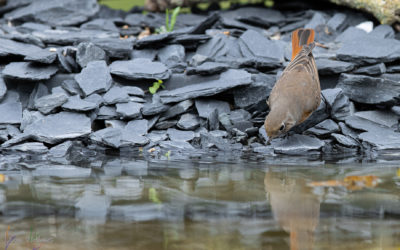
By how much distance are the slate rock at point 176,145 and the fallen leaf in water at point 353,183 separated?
181cm

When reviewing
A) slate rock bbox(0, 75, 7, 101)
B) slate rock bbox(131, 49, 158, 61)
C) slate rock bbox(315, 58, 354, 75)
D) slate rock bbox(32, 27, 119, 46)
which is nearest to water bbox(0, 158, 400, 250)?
slate rock bbox(0, 75, 7, 101)

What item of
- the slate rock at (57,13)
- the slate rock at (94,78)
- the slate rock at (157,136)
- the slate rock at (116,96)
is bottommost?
the slate rock at (157,136)

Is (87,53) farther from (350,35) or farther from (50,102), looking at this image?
(350,35)

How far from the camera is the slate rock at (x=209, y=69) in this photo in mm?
6067

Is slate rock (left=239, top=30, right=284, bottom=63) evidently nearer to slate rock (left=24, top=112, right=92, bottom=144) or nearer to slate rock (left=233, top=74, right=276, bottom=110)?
slate rock (left=233, top=74, right=276, bottom=110)

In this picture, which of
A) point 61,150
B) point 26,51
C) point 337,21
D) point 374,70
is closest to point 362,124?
point 374,70

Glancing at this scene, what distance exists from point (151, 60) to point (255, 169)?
2.61 meters

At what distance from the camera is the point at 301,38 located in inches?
238

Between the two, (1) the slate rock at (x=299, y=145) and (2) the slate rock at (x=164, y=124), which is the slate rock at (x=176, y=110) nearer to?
(2) the slate rock at (x=164, y=124)

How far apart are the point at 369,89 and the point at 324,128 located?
75 centimetres

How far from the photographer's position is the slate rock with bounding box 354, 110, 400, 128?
574 centimetres

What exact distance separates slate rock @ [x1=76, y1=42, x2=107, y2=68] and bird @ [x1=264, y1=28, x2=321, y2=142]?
7.84ft

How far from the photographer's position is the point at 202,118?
592cm

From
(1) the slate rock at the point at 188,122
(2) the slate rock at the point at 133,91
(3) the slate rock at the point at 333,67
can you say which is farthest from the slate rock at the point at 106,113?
(3) the slate rock at the point at 333,67
